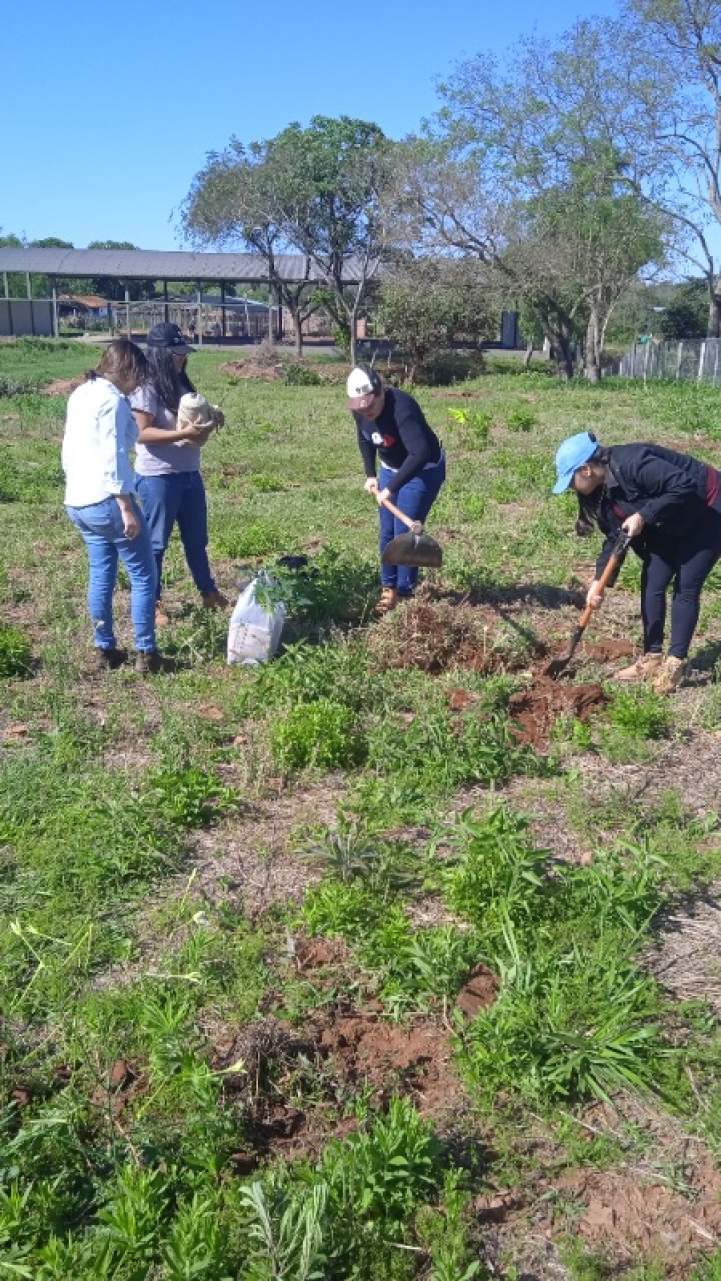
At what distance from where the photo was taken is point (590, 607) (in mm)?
5531

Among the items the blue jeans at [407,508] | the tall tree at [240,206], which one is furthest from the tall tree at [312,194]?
the blue jeans at [407,508]

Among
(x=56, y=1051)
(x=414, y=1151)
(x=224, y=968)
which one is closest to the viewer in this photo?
(x=414, y=1151)

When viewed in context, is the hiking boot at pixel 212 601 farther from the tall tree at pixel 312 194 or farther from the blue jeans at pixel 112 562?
the tall tree at pixel 312 194

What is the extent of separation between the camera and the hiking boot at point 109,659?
5.96 metres

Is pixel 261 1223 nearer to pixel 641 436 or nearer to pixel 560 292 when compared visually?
pixel 641 436

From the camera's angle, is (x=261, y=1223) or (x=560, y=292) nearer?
(x=261, y=1223)

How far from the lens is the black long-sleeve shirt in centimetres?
627

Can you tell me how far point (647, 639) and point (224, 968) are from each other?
11.0 ft

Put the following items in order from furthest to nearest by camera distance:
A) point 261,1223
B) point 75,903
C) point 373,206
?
point 373,206 < point 75,903 < point 261,1223

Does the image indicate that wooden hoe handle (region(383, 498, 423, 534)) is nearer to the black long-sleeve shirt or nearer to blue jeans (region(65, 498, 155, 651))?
the black long-sleeve shirt

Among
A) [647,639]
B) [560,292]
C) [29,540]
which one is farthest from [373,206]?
[647,639]

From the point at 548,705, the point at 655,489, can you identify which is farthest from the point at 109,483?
the point at 655,489

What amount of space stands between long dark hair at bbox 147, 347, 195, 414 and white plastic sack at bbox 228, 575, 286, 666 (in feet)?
4.08

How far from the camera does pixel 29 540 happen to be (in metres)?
9.13
